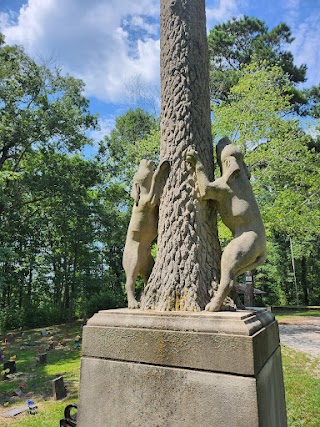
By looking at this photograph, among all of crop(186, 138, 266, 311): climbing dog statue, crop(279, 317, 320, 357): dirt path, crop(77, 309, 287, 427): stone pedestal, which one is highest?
crop(186, 138, 266, 311): climbing dog statue

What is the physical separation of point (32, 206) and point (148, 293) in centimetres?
1887

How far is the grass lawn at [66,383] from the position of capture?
17.3ft

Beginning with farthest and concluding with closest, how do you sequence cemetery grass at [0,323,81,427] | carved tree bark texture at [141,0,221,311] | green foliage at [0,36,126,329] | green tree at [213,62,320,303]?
green foliage at [0,36,126,329] < green tree at [213,62,320,303] < cemetery grass at [0,323,81,427] < carved tree bark texture at [141,0,221,311]

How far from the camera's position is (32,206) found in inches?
796

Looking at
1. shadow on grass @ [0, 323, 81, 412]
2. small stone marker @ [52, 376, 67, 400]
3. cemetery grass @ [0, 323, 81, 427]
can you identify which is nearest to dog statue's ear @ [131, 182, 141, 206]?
cemetery grass @ [0, 323, 81, 427]

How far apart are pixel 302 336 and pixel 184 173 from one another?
10858mm

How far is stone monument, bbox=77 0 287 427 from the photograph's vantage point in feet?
7.42

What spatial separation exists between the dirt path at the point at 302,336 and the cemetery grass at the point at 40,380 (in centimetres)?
648

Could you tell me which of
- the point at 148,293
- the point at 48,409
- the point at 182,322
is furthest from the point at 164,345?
the point at 48,409

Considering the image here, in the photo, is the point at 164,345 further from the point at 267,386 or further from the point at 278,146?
the point at 278,146

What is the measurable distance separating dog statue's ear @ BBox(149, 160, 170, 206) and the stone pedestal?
112cm

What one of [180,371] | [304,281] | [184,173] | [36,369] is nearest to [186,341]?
[180,371]

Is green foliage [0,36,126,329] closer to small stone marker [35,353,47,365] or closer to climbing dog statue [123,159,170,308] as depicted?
small stone marker [35,353,47,365]

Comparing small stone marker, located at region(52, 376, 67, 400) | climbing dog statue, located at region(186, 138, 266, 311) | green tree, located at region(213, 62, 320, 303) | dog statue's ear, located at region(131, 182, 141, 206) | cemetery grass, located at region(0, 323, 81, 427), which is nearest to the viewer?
climbing dog statue, located at region(186, 138, 266, 311)
